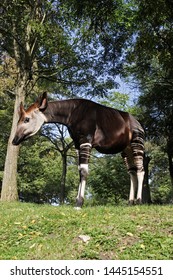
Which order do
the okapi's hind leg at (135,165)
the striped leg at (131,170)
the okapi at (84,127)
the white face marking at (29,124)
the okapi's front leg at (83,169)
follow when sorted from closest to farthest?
the okapi's front leg at (83,169)
the okapi at (84,127)
the white face marking at (29,124)
the okapi's hind leg at (135,165)
the striped leg at (131,170)

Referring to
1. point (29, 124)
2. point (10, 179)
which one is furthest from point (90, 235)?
point (10, 179)

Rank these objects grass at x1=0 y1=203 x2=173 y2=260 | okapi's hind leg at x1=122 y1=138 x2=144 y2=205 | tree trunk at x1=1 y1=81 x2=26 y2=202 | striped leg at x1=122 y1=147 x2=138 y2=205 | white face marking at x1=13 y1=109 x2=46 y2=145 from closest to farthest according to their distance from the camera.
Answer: grass at x1=0 y1=203 x2=173 y2=260 < white face marking at x1=13 y1=109 x2=46 y2=145 < okapi's hind leg at x1=122 y1=138 x2=144 y2=205 < striped leg at x1=122 y1=147 x2=138 y2=205 < tree trunk at x1=1 y1=81 x2=26 y2=202

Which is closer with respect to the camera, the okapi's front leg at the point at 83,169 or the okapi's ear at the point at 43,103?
the okapi's front leg at the point at 83,169

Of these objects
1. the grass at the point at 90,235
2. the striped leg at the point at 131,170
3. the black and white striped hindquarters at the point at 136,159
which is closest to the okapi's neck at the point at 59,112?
the black and white striped hindquarters at the point at 136,159

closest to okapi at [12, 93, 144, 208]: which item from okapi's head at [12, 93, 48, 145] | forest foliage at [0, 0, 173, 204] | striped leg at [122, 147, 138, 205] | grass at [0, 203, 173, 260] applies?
okapi's head at [12, 93, 48, 145]

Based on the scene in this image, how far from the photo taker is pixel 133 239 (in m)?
6.48

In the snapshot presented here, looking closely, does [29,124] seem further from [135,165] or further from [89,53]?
[89,53]

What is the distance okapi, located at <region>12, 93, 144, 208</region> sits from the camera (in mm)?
9664

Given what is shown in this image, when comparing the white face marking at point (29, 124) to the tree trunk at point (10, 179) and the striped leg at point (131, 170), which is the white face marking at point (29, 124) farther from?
the tree trunk at point (10, 179)

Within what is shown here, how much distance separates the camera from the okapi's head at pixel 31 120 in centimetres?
980

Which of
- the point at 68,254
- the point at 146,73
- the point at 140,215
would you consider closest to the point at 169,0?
the point at 140,215

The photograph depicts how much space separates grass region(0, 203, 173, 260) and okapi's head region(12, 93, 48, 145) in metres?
2.54

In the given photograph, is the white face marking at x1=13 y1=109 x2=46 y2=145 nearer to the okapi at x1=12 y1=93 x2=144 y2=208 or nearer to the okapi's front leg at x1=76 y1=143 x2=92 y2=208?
the okapi at x1=12 y1=93 x2=144 y2=208

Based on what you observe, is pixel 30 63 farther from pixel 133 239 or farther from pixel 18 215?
pixel 133 239
